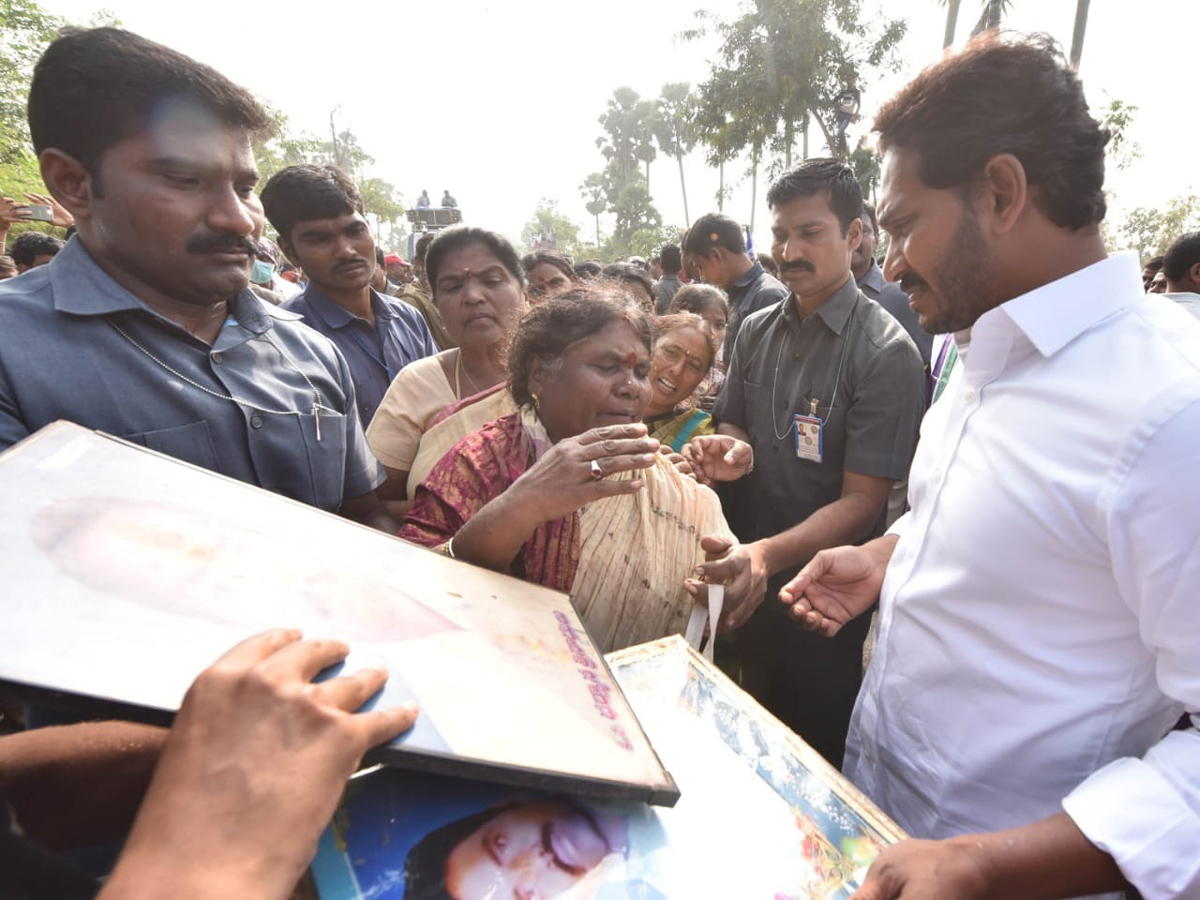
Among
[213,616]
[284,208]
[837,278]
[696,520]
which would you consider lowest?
[696,520]

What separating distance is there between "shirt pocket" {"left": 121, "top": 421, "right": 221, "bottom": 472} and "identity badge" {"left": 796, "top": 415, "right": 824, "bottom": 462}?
6.93 feet

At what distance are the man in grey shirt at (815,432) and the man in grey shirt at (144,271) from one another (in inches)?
62.3

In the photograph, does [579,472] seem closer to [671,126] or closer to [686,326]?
[686,326]

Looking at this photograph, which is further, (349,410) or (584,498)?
(349,410)

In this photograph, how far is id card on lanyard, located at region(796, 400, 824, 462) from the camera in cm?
253

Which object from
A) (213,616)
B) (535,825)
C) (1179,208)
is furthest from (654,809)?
(1179,208)

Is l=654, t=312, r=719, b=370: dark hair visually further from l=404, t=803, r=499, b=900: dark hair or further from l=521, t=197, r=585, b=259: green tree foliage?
l=521, t=197, r=585, b=259: green tree foliage

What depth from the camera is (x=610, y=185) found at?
60906 mm

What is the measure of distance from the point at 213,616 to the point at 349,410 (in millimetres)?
1242

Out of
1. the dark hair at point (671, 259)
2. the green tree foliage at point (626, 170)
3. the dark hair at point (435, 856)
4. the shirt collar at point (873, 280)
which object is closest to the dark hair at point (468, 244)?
the dark hair at point (435, 856)

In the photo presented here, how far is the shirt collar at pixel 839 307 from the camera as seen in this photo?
2.57 meters

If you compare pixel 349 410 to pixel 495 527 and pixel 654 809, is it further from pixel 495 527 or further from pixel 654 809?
pixel 654 809

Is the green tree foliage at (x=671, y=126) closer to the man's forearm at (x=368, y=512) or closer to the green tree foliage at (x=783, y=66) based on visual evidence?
the green tree foliage at (x=783, y=66)

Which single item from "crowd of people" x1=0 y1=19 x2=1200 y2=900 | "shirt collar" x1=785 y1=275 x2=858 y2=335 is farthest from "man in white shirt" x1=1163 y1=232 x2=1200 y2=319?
"crowd of people" x1=0 y1=19 x2=1200 y2=900
